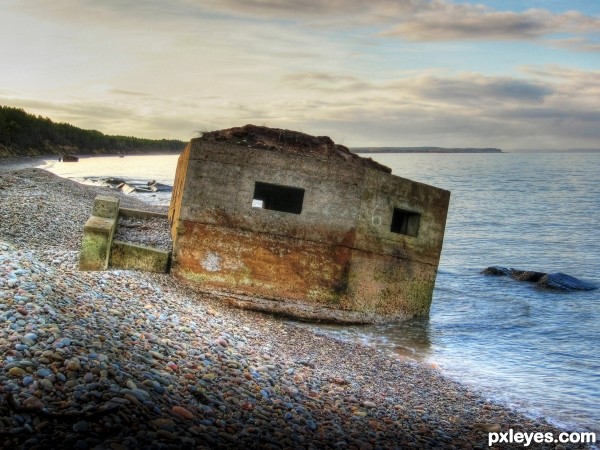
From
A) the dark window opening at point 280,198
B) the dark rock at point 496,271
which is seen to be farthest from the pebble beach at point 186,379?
the dark rock at point 496,271

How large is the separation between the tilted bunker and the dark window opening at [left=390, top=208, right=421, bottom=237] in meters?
0.38

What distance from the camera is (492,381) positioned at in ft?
32.0

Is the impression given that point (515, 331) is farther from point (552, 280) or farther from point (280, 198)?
point (552, 280)

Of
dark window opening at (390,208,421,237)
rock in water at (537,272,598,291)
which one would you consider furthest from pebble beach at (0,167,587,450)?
rock in water at (537,272,598,291)

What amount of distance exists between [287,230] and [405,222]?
2512 mm

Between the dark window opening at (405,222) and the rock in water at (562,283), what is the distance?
1055 centimetres

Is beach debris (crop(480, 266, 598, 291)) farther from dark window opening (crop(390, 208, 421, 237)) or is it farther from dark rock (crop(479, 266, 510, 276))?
dark window opening (crop(390, 208, 421, 237))

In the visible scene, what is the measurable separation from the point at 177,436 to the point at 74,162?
8808 centimetres

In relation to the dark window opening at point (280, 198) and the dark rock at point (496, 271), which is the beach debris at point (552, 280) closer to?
the dark rock at point (496, 271)

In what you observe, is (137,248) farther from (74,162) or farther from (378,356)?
(74,162)

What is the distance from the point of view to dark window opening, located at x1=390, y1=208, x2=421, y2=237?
1141 centimetres

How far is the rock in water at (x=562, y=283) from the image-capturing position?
66.0 feet

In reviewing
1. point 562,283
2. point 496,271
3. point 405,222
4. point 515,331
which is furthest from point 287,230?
point 496,271

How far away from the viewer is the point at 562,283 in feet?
66.7
